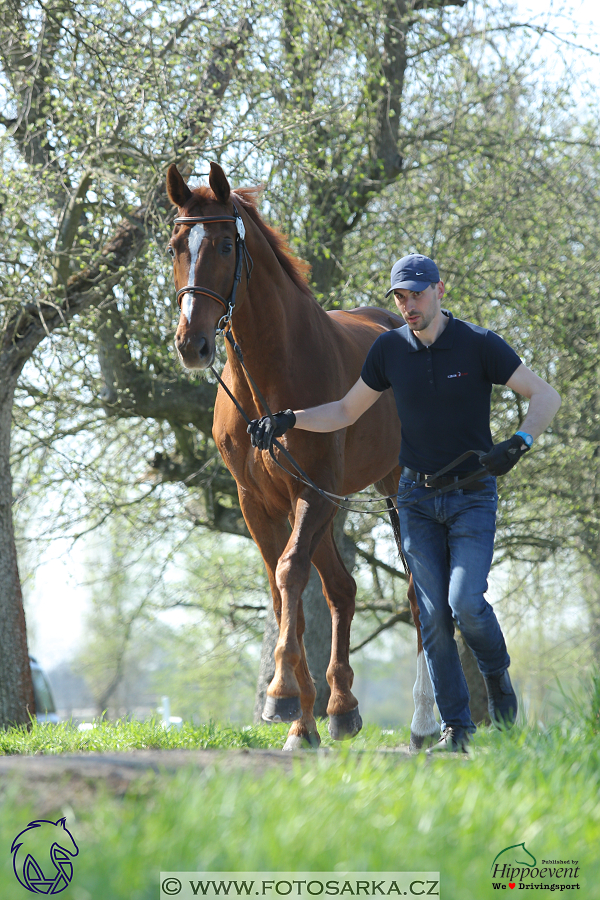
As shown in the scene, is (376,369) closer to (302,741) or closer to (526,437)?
(526,437)

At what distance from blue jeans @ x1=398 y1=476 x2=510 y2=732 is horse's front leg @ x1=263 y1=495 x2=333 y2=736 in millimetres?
580

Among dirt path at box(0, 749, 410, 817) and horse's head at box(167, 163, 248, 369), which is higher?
horse's head at box(167, 163, 248, 369)

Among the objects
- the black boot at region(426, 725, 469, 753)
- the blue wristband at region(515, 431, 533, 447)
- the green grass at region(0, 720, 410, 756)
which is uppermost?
the blue wristband at region(515, 431, 533, 447)

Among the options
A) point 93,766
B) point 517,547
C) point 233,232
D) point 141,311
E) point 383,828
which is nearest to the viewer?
point 383,828

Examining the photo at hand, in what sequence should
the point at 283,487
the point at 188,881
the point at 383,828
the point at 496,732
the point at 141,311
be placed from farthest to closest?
the point at 141,311
the point at 283,487
the point at 496,732
the point at 383,828
the point at 188,881

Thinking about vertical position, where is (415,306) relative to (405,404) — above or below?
above

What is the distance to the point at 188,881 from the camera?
1807 millimetres

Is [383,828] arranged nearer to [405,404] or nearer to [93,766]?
[93,766]

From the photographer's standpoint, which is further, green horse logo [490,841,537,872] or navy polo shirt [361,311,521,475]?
navy polo shirt [361,311,521,475]

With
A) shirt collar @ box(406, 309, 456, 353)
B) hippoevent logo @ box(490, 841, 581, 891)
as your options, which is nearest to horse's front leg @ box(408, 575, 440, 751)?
shirt collar @ box(406, 309, 456, 353)

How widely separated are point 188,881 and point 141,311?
837 cm

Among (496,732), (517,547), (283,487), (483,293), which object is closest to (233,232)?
(283,487)

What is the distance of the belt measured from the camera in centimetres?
420

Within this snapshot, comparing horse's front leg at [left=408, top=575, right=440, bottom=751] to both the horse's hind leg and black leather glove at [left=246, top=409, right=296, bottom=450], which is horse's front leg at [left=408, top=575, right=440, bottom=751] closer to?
the horse's hind leg
